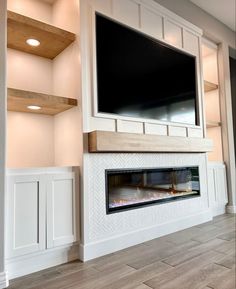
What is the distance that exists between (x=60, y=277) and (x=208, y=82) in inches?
142

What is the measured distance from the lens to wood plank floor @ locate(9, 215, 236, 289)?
1.75 metres

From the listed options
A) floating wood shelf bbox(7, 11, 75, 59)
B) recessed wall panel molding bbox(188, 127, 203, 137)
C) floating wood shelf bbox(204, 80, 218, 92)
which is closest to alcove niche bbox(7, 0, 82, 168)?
floating wood shelf bbox(7, 11, 75, 59)

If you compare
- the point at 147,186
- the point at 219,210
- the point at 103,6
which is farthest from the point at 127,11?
the point at 219,210

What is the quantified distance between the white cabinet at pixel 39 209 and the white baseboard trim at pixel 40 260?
0.05 meters

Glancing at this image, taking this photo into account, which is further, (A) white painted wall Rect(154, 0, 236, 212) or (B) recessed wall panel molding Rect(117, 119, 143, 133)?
(A) white painted wall Rect(154, 0, 236, 212)

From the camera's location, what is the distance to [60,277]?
189 cm

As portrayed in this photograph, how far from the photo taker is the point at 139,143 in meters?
2.59

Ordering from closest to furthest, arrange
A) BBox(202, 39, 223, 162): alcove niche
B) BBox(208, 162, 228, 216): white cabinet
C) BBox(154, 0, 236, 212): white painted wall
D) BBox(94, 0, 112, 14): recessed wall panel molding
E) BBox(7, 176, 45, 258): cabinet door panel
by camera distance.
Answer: BBox(7, 176, 45, 258): cabinet door panel, BBox(94, 0, 112, 14): recessed wall panel molding, BBox(208, 162, 228, 216): white cabinet, BBox(154, 0, 236, 212): white painted wall, BBox(202, 39, 223, 162): alcove niche

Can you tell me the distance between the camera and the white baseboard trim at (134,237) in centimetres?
224

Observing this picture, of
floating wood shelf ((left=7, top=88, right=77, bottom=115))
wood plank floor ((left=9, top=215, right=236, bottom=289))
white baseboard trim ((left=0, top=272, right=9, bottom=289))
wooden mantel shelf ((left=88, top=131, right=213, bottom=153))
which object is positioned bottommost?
wood plank floor ((left=9, top=215, right=236, bottom=289))

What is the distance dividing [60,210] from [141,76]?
1.83 metres

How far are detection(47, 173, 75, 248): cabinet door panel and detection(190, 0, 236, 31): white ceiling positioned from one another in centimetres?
344

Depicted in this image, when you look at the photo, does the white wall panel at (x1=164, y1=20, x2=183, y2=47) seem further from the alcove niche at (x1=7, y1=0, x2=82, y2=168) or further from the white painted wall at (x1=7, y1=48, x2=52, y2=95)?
the white painted wall at (x1=7, y1=48, x2=52, y2=95)

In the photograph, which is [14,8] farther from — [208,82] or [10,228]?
[208,82]
